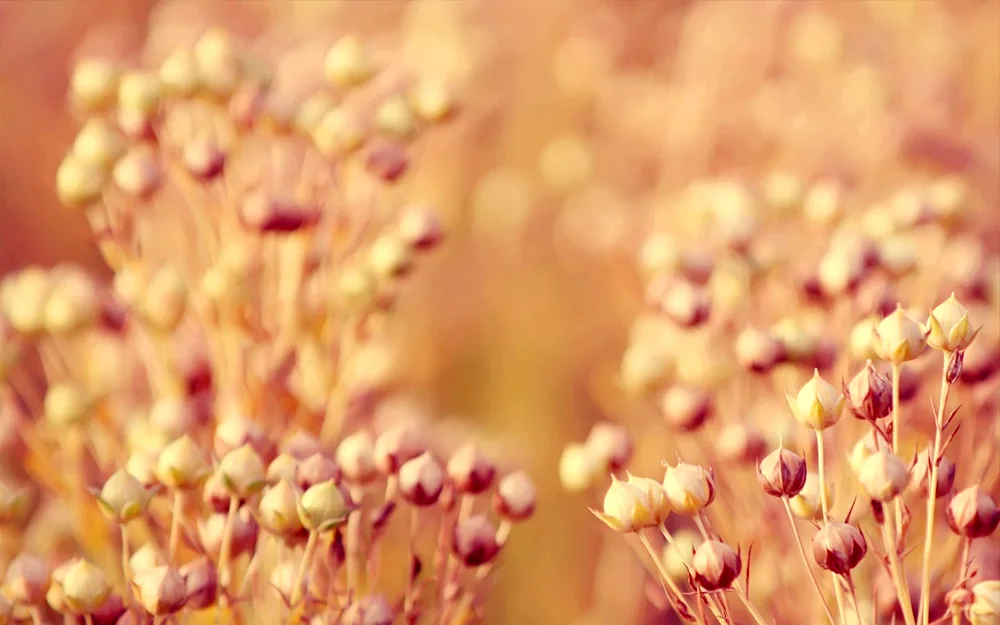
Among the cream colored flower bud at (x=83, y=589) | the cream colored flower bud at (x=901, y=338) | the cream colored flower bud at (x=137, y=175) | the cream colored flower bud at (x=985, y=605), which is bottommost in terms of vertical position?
the cream colored flower bud at (x=985, y=605)

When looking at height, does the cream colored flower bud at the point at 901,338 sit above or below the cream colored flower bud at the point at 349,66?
below

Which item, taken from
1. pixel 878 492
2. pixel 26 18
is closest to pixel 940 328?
pixel 878 492

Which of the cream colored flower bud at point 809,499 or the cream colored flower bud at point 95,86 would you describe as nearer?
the cream colored flower bud at point 809,499

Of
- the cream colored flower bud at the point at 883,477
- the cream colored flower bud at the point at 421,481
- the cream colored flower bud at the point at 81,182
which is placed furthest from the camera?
the cream colored flower bud at the point at 81,182

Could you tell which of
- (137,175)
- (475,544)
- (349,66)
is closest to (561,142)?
(349,66)

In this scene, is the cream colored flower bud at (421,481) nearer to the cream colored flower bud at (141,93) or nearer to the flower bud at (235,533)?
the flower bud at (235,533)

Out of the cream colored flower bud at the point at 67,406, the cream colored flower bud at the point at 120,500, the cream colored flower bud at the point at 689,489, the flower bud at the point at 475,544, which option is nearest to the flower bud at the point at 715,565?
the cream colored flower bud at the point at 689,489
